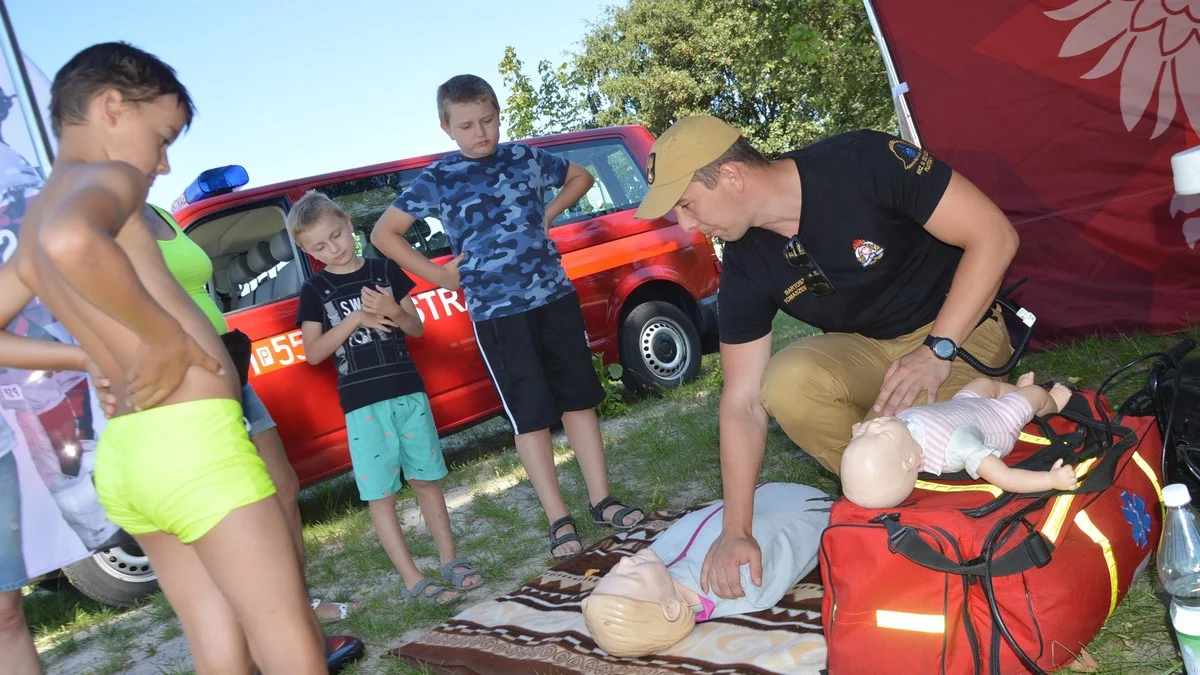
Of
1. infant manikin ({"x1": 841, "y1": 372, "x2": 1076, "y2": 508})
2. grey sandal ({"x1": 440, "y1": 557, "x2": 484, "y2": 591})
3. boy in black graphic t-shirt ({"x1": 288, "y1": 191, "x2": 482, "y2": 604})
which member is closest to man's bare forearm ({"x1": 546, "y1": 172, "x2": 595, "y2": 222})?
boy in black graphic t-shirt ({"x1": 288, "y1": 191, "x2": 482, "y2": 604})

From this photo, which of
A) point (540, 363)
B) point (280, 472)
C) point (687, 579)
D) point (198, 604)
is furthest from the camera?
point (540, 363)

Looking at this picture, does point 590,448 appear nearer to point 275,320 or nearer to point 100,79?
point 275,320

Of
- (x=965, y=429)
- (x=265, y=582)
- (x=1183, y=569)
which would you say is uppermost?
(x=265, y=582)

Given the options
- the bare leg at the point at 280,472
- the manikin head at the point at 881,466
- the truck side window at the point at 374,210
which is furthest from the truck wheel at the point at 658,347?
the manikin head at the point at 881,466

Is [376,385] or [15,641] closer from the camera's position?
[15,641]

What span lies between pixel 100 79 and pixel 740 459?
1.91 metres

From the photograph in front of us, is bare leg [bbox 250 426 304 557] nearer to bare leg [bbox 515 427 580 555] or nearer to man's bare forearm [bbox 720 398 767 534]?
bare leg [bbox 515 427 580 555]

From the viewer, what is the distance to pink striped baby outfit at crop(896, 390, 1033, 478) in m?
2.29

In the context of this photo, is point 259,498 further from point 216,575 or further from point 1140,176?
point 1140,176

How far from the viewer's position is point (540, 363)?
4.14 meters

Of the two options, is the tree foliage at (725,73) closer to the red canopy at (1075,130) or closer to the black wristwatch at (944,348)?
the red canopy at (1075,130)

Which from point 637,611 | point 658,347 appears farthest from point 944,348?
point 658,347

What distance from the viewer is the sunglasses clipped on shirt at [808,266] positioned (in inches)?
117

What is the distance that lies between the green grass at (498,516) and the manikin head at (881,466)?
142 centimetres
